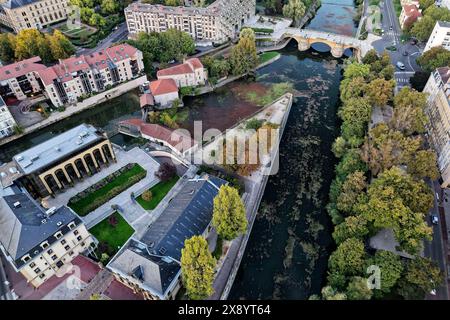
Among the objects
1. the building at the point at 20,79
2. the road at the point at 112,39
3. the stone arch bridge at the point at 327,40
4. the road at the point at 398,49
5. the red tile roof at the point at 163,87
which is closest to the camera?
the building at the point at 20,79

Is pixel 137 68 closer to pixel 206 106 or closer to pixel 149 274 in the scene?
pixel 206 106

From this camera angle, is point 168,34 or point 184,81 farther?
point 168,34

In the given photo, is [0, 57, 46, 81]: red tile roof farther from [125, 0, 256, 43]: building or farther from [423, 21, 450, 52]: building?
[423, 21, 450, 52]: building

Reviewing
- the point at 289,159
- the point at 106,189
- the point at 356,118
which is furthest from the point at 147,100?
the point at 356,118

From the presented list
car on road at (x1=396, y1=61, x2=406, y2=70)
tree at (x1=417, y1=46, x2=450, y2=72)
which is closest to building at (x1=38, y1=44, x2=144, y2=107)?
car on road at (x1=396, y1=61, x2=406, y2=70)

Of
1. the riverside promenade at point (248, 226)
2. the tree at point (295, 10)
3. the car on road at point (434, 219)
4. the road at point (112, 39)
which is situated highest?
the tree at point (295, 10)

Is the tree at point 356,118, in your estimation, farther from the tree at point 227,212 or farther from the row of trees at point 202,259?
the row of trees at point 202,259

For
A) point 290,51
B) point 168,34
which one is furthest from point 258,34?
point 168,34

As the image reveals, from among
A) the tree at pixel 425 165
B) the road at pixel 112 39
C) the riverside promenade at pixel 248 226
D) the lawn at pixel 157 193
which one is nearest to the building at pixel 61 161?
the lawn at pixel 157 193
